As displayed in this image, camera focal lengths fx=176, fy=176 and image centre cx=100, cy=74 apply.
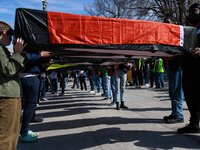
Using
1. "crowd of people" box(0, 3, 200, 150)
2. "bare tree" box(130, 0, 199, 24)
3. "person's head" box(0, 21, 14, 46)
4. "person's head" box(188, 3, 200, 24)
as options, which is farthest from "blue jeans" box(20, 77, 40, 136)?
"bare tree" box(130, 0, 199, 24)

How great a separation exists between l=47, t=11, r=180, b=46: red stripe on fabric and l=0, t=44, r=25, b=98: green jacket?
0.53m

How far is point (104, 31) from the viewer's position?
251 cm

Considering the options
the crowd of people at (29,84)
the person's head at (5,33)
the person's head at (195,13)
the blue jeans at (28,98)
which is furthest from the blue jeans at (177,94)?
the person's head at (5,33)

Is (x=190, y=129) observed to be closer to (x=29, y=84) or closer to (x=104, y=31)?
(x=104, y=31)

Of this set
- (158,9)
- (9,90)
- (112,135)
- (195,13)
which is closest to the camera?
(9,90)

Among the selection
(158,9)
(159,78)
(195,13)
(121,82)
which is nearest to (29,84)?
(195,13)

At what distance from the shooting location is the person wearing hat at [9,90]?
200 centimetres

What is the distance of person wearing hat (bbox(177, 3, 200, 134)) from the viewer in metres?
2.99

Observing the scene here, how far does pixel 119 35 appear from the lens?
8.39ft

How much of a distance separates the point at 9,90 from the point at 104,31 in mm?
1455

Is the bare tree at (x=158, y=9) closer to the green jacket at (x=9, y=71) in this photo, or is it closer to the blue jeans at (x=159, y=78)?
the blue jeans at (x=159, y=78)

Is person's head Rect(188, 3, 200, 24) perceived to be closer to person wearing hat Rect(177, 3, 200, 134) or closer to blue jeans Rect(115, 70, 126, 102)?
person wearing hat Rect(177, 3, 200, 134)

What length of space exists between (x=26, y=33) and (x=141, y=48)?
1.62 m

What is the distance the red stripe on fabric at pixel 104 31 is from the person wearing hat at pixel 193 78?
0.50 meters
